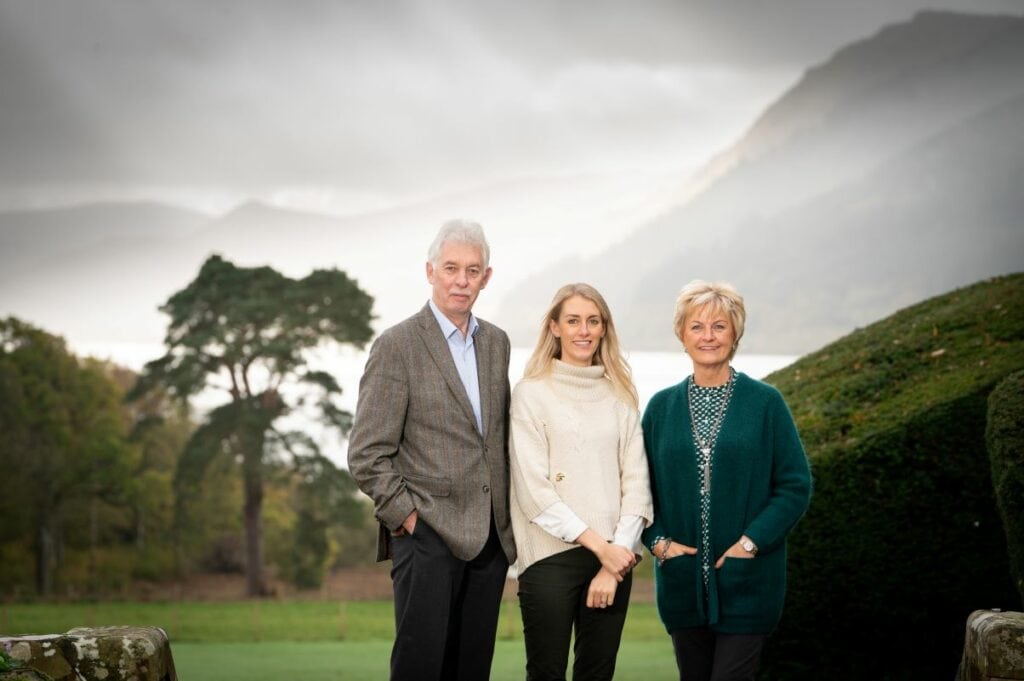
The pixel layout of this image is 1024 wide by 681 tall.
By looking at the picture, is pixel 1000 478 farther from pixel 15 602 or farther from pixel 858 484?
pixel 15 602

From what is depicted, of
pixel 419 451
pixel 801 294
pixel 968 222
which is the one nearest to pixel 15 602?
pixel 801 294

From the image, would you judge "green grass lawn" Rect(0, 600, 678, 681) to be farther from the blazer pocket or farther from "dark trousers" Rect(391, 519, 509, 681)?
the blazer pocket

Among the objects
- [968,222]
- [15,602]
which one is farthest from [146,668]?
[968,222]

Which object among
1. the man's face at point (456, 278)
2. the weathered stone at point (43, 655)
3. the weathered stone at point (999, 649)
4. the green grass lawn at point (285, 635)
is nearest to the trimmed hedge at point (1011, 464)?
the weathered stone at point (999, 649)

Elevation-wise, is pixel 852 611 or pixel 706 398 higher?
pixel 706 398

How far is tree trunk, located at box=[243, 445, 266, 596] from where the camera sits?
24.1m

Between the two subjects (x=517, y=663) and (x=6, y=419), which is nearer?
(x=517, y=663)

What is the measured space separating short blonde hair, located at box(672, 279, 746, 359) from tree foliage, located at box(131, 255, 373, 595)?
2108 cm

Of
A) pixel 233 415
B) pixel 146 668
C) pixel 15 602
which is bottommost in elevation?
pixel 15 602

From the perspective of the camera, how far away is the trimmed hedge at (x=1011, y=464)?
539 centimetres

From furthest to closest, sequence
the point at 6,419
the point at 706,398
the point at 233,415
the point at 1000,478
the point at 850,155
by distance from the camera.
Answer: the point at 850,155 < the point at 6,419 < the point at 233,415 < the point at 1000,478 < the point at 706,398

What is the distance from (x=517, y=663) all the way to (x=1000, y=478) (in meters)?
7.70

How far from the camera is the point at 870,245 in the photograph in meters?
33.3

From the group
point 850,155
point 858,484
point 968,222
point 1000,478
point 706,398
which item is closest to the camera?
point 706,398
